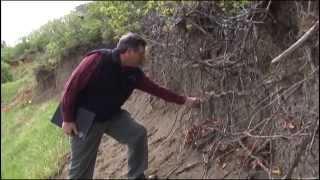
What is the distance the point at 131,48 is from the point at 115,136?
982mm

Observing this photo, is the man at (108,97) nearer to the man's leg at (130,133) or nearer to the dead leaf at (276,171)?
the man's leg at (130,133)

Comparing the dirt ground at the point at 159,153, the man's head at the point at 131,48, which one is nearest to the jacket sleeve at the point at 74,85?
the man's head at the point at 131,48

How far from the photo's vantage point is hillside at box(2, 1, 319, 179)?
619 centimetres

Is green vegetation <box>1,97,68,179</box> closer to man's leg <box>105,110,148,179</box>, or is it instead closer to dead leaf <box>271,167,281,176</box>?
man's leg <box>105,110,148,179</box>

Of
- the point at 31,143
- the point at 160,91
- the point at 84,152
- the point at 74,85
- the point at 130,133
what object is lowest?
the point at 31,143

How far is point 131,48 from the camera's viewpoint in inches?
274

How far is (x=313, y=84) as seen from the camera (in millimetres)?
6047

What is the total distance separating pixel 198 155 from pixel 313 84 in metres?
2.18

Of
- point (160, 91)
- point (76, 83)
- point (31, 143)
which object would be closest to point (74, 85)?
point (76, 83)

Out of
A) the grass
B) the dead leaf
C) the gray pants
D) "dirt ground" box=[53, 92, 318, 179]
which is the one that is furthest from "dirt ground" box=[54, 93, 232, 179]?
the dead leaf

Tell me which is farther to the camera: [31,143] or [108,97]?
A: [31,143]

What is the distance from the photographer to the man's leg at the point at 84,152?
285 inches

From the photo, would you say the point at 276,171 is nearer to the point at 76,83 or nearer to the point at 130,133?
the point at 130,133

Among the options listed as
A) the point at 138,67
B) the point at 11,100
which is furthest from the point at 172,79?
the point at 11,100
